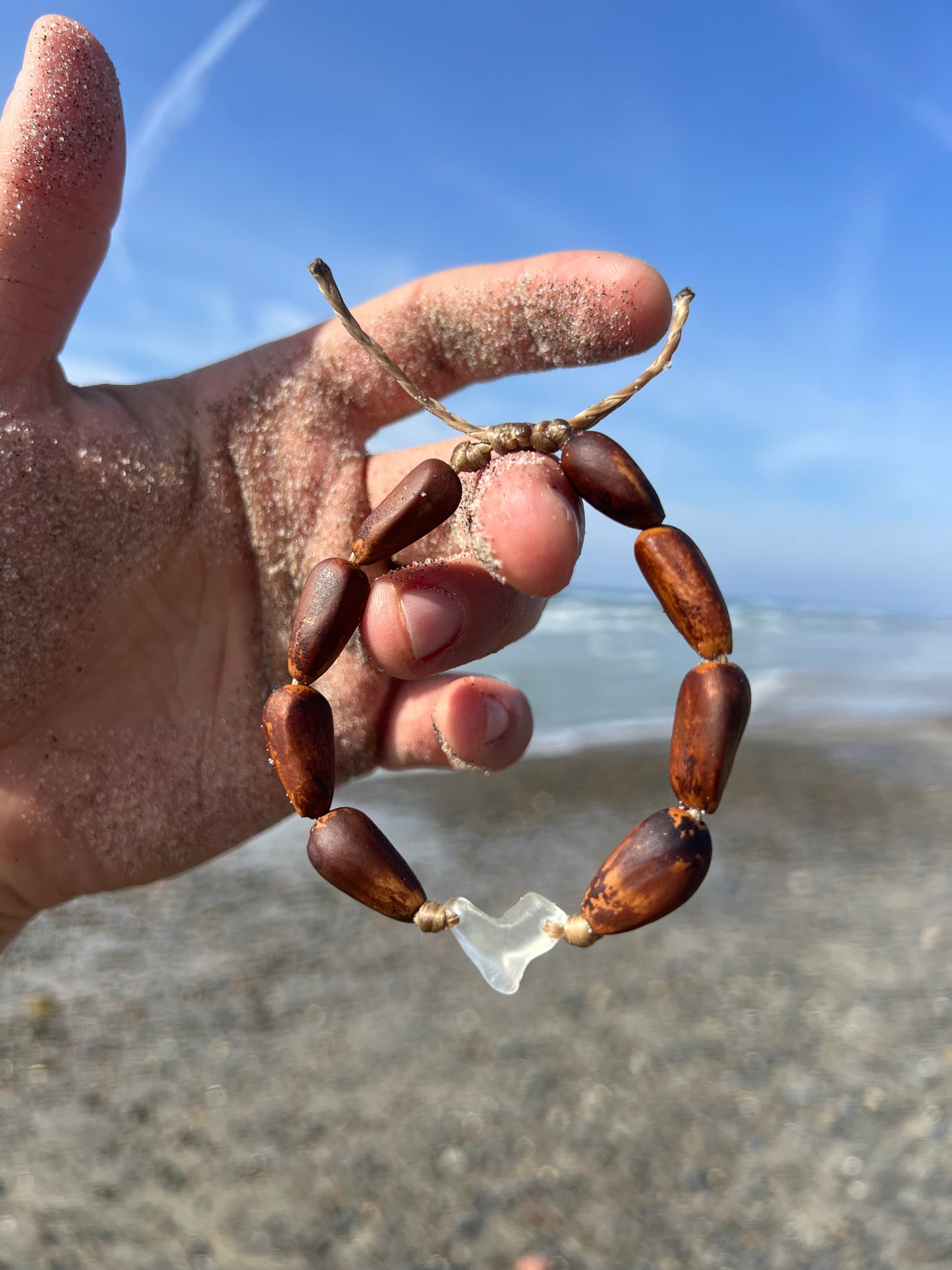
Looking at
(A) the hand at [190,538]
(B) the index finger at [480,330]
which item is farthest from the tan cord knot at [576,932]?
(B) the index finger at [480,330]

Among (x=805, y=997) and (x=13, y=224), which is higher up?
(x=13, y=224)

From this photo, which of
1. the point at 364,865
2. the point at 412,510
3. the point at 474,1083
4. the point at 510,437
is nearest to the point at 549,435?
the point at 510,437

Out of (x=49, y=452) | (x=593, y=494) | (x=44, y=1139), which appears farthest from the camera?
(x=44, y=1139)

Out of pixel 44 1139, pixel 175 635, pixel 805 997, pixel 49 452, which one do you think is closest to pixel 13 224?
pixel 49 452

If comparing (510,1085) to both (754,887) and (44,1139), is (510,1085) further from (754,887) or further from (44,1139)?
(754,887)

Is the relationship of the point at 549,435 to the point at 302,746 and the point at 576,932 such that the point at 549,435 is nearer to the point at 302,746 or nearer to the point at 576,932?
the point at 302,746

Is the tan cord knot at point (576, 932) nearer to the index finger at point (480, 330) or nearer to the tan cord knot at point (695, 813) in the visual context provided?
the tan cord knot at point (695, 813)
